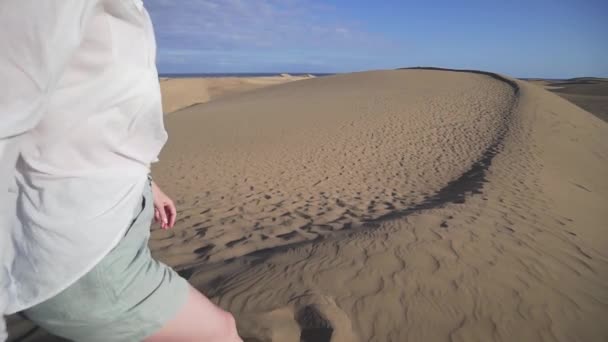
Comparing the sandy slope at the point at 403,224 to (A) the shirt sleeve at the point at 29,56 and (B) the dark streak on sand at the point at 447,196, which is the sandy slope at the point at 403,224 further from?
(A) the shirt sleeve at the point at 29,56

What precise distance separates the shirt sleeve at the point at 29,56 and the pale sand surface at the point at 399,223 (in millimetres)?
1989

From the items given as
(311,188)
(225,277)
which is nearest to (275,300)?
(225,277)

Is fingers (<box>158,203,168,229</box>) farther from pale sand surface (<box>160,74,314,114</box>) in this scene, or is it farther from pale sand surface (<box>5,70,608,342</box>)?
pale sand surface (<box>160,74,314,114</box>)

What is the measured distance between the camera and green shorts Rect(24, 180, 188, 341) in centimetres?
88

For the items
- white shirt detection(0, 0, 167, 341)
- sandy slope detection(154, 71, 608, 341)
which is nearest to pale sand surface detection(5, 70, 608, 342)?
sandy slope detection(154, 71, 608, 341)

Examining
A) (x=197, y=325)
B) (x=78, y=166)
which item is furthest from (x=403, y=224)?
(x=78, y=166)

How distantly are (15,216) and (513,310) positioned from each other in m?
3.03

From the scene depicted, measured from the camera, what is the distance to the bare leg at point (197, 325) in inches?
39.8

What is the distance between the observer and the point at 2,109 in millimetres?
664

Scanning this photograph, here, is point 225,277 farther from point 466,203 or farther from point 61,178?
point 466,203

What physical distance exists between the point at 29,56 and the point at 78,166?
10.0 inches

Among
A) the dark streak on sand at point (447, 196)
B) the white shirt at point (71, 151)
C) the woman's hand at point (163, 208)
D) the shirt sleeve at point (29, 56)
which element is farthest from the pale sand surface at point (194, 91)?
the shirt sleeve at point (29, 56)

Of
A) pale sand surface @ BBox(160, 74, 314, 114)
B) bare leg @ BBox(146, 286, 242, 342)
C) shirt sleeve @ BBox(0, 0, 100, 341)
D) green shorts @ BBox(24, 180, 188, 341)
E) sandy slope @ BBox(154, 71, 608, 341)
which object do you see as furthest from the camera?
pale sand surface @ BBox(160, 74, 314, 114)

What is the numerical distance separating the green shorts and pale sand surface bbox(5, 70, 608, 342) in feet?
5.05
